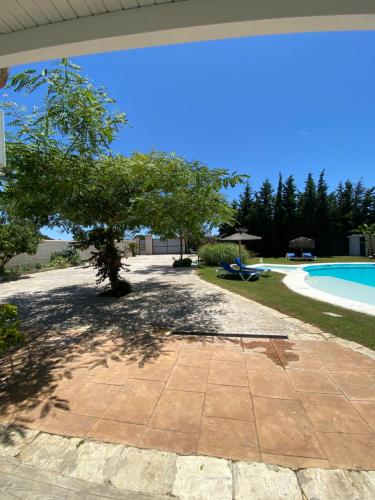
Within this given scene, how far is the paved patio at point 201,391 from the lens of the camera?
7.14 feet

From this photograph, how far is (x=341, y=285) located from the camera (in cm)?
1155

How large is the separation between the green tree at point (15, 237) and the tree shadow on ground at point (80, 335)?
15.2 ft

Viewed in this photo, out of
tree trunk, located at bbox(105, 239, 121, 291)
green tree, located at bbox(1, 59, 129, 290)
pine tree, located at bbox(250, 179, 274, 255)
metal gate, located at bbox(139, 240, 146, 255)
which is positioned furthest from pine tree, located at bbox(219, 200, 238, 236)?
green tree, located at bbox(1, 59, 129, 290)

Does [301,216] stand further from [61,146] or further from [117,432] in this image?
[117,432]

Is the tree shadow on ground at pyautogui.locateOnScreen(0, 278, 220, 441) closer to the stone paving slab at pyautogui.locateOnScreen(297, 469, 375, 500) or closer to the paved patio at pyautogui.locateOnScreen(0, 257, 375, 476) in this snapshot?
the paved patio at pyautogui.locateOnScreen(0, 257, 375, 476)

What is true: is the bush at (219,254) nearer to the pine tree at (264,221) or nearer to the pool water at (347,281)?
the pool water at (347,281)

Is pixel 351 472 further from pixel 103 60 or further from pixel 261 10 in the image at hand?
pixel 103 60

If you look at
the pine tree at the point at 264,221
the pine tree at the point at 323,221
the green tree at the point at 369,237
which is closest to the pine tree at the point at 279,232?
the pine tree at the point at 264,221

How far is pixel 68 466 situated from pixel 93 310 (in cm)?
498

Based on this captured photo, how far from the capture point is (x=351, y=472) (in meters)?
1.87

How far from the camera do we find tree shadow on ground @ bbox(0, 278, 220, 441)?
303 centimetres

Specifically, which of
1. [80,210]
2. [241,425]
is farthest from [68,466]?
[80,210]

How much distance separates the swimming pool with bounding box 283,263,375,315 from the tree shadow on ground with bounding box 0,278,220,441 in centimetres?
348

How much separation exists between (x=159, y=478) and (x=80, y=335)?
3540 mm
